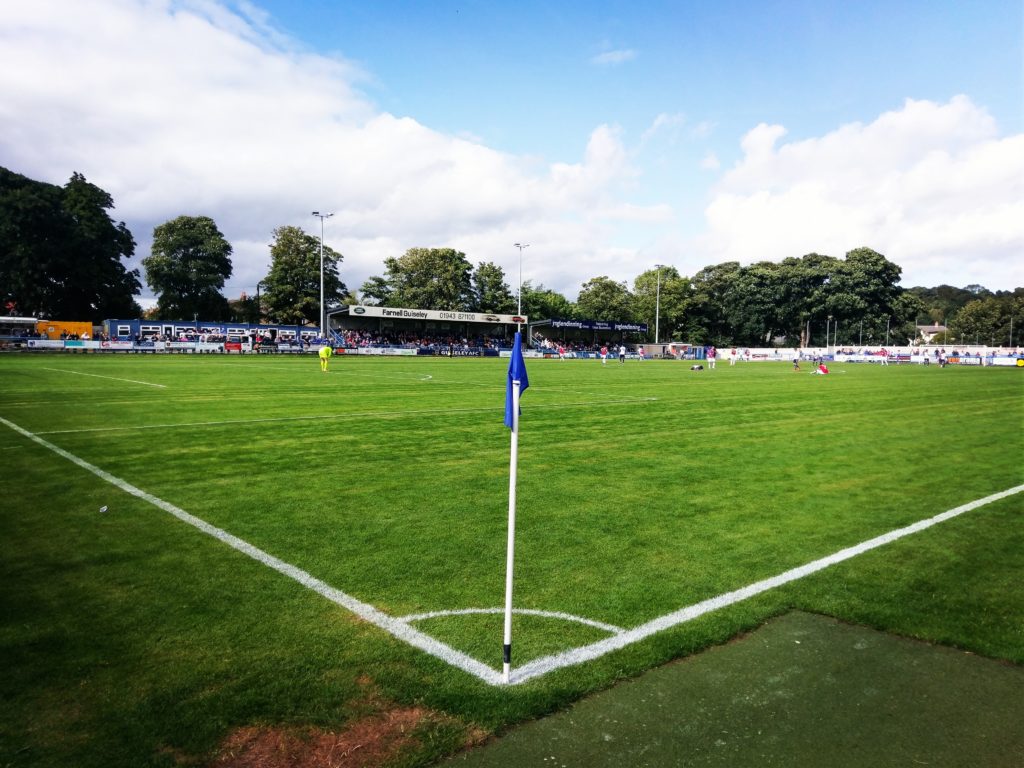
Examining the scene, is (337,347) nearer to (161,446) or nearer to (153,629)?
(161,446)

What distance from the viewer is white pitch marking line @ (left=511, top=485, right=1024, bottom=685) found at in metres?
3.81

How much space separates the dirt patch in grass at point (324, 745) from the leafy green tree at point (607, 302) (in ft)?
325

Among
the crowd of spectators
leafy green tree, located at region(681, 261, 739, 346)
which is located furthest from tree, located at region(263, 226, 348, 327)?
leafy green tree, located at region(681, 261, 739, 346)

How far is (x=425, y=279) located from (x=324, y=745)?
8389 centimetres

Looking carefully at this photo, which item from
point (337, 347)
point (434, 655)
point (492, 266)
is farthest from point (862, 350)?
point (434, 655)

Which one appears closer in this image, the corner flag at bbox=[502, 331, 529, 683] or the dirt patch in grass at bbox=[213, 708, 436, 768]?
the dirt patch in grass at bbox=[213, 708, 436, 768]

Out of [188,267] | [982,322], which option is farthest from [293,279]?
[982,322]

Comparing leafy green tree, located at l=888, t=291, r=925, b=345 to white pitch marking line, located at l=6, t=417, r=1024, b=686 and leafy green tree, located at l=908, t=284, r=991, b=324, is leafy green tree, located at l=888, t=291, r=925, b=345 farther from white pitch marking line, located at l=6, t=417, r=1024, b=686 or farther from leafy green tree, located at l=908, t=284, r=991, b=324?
white pitch marking line, located at l=6, t=417, r=1024, b=686

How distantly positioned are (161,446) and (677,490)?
8.34 m

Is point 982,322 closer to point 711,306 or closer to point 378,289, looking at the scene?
point 711,306

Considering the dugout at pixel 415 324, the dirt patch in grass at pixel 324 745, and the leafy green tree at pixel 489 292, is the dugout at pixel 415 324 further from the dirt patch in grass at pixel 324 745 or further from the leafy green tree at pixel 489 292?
the dirt patch in grass at pixel 324 745

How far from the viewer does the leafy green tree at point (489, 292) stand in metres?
90.2

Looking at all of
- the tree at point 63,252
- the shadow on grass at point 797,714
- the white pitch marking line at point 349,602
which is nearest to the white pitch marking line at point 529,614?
the white pitch marking line at point 349,602

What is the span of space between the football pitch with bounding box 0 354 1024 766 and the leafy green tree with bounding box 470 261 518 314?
78.4 meters
